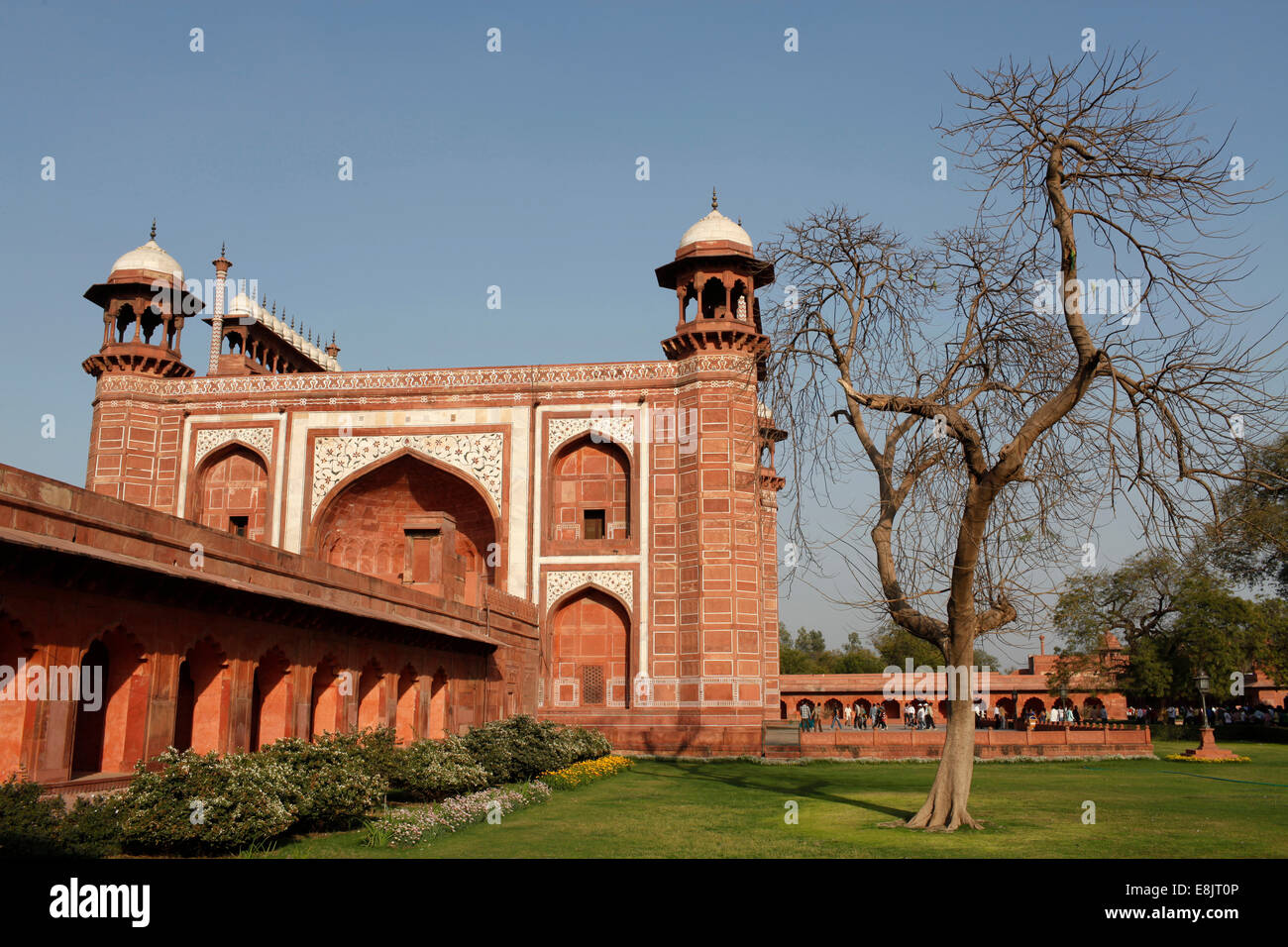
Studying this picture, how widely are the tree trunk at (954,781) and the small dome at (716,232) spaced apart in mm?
15909

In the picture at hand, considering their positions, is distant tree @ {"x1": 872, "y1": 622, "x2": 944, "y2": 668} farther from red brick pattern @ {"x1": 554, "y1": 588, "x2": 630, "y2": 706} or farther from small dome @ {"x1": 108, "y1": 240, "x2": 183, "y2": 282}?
small dome @ {"x1": 108, "y1": 240, "x2": 183, "y2": 282}

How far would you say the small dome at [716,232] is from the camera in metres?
24.1

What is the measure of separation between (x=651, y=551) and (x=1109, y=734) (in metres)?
10.2

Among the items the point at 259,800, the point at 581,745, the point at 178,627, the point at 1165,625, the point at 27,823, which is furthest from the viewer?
the point at 1165,625

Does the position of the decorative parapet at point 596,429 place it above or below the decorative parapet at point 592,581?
above

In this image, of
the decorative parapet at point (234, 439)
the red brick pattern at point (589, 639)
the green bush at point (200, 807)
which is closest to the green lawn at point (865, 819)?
the green bush at point (200, 807)

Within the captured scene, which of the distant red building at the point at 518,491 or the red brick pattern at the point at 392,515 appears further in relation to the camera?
the red brick pattern at the point at 392,515

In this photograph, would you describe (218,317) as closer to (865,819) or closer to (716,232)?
(716,232)

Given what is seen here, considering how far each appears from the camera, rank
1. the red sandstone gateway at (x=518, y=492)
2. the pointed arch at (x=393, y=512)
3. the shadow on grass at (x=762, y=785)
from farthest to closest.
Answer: the pointed arch at (x=393, y=512) → the red sandstone gateway at (x=518, y=492) → the shadow on grass at (x=762, y=785)

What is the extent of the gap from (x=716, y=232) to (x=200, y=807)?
1850 centimetres

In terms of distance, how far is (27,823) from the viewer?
23.0ft

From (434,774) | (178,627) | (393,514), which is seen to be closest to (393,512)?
(393,514)

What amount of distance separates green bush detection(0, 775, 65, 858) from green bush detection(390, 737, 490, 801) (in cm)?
481

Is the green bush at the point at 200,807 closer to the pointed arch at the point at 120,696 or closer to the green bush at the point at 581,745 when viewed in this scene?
the pointed arch at the point at 120,696
